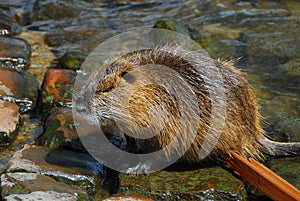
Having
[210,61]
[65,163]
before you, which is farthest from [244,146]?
[65,163]

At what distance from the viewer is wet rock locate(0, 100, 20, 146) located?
13.7 feet

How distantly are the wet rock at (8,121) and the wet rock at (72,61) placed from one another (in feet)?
3.14

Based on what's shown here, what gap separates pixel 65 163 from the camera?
12.3ft

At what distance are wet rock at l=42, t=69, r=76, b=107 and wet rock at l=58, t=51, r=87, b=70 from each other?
0.31 meters

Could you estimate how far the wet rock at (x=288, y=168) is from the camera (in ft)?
11.2

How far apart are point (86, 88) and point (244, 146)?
1.10m

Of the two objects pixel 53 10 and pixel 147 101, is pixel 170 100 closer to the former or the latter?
pixel 147 101

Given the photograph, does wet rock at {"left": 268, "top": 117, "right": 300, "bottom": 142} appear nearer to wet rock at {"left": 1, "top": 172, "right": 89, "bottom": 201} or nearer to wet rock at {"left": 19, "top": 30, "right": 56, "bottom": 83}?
wet rock at {"left": 1, "top": 172, "right": 89, "bottom": 201}

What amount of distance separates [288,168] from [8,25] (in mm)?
4217

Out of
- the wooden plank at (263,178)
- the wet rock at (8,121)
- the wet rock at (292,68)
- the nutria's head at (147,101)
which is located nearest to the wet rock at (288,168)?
the wooden plank at (263,178)

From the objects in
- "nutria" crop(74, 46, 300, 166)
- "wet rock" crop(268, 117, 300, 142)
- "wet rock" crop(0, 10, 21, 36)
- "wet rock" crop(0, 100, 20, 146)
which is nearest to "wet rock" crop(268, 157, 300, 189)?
"nutria" crop(74, 46, 300, 166)

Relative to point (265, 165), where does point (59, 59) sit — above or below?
above

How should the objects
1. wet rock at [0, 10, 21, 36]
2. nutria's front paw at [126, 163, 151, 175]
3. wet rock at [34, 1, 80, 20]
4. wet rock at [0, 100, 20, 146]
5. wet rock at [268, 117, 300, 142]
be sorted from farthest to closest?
wet rock at [34, 1, 80, 20], wet rock at [0, 10, 21, 36], wet rock at [0, 100, 20, 146], wet rock at [268, 117, 300, 142], nutria's front paw at [126, 163, 151, 175]

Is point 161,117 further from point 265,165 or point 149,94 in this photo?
point 265,165
